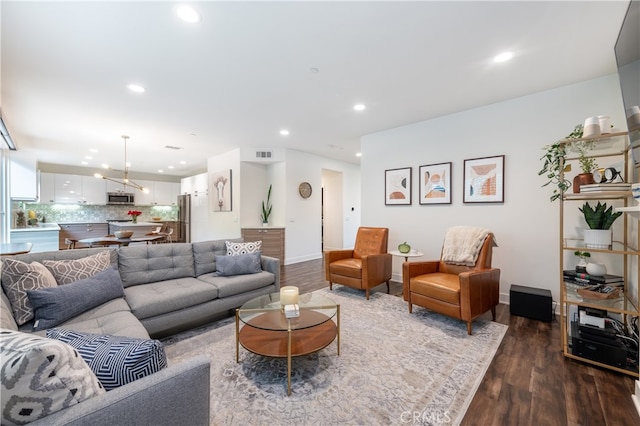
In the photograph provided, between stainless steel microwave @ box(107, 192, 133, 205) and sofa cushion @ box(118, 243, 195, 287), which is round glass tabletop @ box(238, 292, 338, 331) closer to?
sofa cushion @ box(118, 243, 195, 287)

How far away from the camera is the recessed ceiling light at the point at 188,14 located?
1.82 meters

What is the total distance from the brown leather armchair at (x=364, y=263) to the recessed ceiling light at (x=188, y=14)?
302cm

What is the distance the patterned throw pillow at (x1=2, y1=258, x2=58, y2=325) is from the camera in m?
1.73

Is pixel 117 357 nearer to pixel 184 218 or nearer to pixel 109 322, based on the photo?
pixel 109 322

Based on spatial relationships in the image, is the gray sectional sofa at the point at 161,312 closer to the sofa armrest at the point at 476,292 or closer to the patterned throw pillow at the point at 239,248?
the patterned throw pillow at the point at 239,248

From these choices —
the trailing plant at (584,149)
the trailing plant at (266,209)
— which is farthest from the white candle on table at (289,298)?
the trailing plant at (266,209)

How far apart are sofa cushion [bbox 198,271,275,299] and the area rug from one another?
35 centimetres

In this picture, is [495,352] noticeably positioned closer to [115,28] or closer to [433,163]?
[433,163]

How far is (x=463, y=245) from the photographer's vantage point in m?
3.07

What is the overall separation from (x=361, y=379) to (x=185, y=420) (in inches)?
51.1

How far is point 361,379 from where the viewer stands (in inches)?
73.5

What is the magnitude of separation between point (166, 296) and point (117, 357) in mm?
1577

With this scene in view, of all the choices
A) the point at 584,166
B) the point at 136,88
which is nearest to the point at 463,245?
the point at 584,166

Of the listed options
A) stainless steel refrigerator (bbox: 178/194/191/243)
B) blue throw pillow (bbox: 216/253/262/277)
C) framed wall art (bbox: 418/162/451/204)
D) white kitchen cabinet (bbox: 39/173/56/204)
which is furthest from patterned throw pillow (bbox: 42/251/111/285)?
white kitchen cabinet (bbox: 39/173/56/204)
